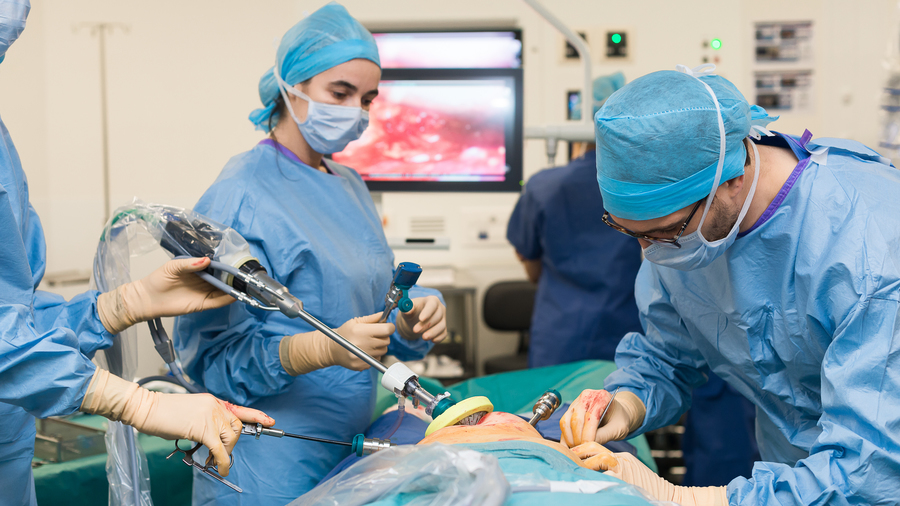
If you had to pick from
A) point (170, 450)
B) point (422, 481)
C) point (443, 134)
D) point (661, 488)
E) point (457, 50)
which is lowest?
point (170, 450)

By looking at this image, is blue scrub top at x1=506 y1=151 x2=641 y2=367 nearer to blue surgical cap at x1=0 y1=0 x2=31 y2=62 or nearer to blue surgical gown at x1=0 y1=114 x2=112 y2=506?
blue surgical gown at x1=0 y1=114 x2=112 y2=506

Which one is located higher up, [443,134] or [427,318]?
[443,134]

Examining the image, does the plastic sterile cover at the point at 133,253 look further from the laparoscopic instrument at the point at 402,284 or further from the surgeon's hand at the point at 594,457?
the surgeon's hand at the point at 594,457

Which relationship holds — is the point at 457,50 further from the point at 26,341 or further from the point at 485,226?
the point at 26,341

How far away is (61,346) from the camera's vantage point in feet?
2.81

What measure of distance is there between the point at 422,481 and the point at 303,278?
0.56 m

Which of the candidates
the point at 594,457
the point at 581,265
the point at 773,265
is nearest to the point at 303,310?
the point at 594,457

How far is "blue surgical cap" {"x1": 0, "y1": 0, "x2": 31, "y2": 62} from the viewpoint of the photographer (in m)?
0.90

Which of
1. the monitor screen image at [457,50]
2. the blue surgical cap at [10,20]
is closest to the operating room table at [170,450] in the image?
the blue surgical cap at [10,20]

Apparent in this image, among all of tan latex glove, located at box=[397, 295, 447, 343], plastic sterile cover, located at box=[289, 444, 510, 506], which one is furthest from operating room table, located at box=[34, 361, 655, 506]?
plastic sterile cover, located at box=[289, 444, 510, 506]

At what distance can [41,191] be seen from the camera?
10.2 ft

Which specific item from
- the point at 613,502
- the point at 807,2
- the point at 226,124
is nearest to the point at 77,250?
the point at 226,124

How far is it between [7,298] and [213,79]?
2.55m

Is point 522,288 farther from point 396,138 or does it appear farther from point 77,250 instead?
point 77,250
